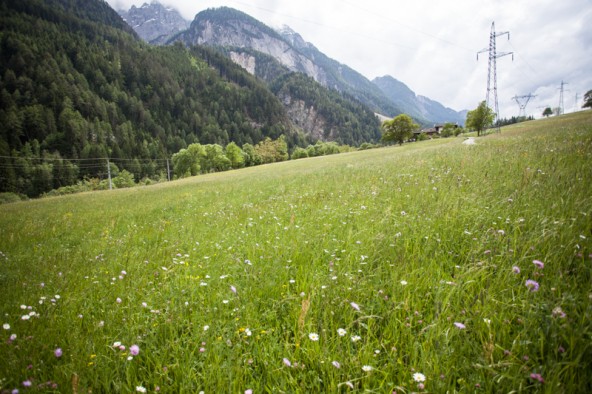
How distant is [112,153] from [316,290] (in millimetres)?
164064

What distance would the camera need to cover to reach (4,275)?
4.46 m

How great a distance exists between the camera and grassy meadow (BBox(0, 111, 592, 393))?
71.7 inches

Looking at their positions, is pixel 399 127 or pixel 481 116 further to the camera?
pixel 399 127

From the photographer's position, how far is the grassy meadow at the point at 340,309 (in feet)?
5.98

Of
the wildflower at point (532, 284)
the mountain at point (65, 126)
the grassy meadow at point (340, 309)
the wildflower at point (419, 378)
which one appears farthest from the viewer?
the mountain at point (65, 126)

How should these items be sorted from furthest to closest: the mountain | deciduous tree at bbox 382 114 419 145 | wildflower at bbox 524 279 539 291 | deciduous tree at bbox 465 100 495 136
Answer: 1. the mountain
2. deciduous tree at bbox 382 114 419 145
3. deciduous tree at bbox 465 100 495 136
4. wildflower at bbox 524 279 539 291

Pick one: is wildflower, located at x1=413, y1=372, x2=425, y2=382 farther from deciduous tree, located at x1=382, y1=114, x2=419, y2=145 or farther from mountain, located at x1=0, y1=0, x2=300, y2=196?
mountain, located at x1=0, y1=0, x2=300, y2=196

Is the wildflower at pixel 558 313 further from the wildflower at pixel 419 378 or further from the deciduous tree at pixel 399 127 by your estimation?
the deciduous tree at pixel 399 127

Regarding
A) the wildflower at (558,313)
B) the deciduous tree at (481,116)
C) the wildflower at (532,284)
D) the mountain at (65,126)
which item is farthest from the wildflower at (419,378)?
the mountain at (65,126)

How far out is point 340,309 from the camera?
2.59 meters

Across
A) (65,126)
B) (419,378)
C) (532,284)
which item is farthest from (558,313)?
(65,126)

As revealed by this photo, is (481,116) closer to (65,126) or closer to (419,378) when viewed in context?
(419,378)

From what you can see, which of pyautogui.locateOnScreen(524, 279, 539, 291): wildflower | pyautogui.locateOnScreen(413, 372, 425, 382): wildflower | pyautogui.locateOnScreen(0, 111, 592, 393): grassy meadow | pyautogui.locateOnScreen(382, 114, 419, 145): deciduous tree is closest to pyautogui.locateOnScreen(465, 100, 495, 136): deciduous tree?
pyautogui.locateOnScreen(382, 114, 419, 145): deciduous tree

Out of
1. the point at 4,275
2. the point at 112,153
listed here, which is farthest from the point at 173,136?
the point at 4,275
